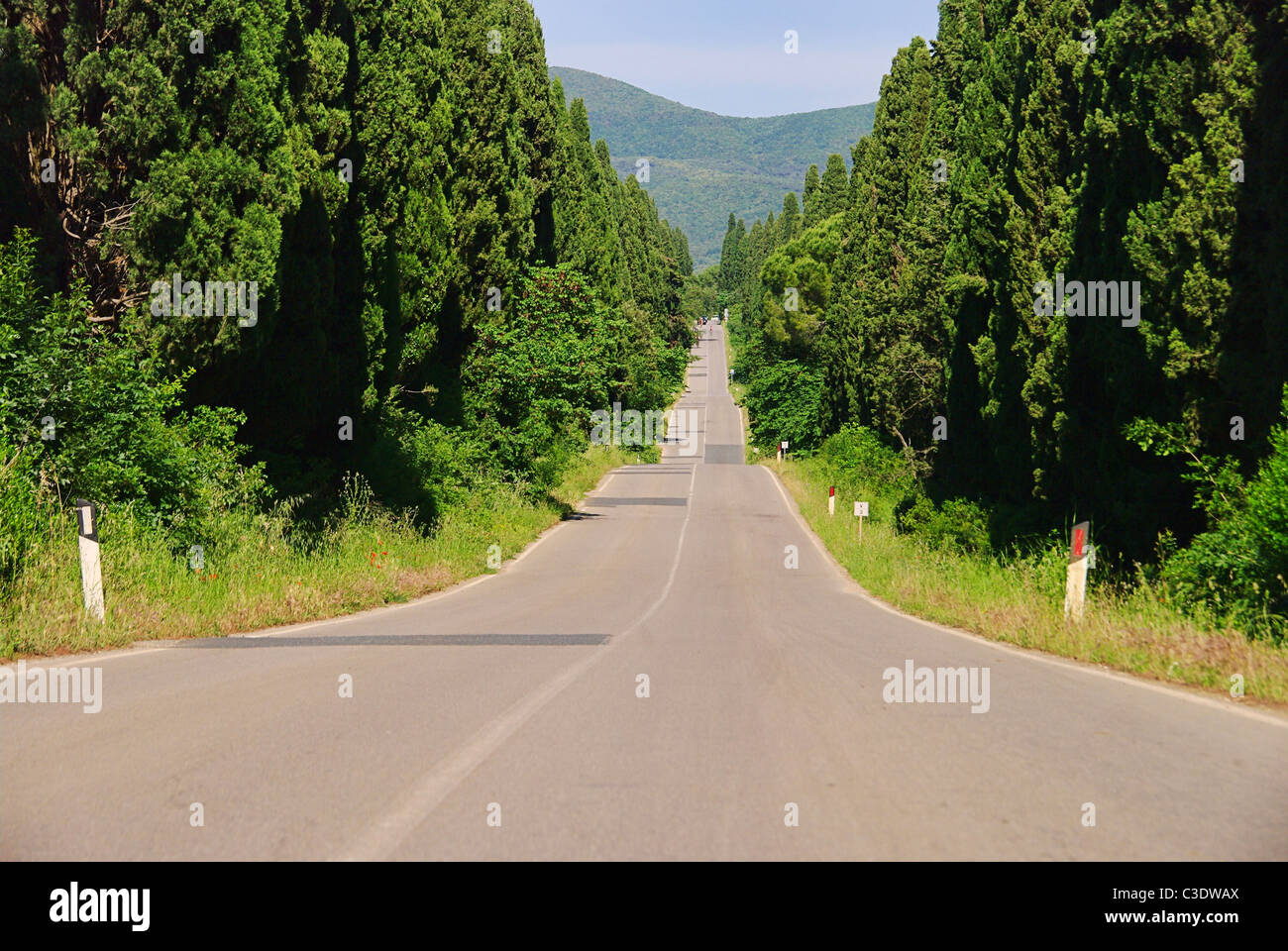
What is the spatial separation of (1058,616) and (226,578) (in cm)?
988

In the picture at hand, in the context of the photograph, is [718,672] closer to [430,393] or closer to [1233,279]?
[1233,279]

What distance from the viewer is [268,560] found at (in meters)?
16.5

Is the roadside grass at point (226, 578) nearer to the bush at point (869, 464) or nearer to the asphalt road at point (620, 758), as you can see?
the asphalt road at point (620, 758)

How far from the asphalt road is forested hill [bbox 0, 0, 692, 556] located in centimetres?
439

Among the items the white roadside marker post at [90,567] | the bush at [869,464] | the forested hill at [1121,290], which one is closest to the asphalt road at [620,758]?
the white roadside marker post at [90,567]

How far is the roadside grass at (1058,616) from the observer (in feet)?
29.4

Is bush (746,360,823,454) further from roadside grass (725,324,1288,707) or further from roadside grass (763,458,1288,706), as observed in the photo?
roadside grass (763,458,1288,706)

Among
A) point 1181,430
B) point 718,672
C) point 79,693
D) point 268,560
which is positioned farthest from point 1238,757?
point 268,560

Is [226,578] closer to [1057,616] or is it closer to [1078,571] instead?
[1057,616]

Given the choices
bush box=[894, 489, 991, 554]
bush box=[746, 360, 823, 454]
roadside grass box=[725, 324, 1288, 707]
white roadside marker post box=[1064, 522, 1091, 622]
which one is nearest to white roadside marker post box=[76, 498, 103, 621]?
roadside grass box=[725, 324, 1288, 707]

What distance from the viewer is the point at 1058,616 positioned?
12.9 metres

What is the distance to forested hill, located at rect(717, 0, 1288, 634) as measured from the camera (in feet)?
43.2

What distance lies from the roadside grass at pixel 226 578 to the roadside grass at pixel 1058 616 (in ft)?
27.0
